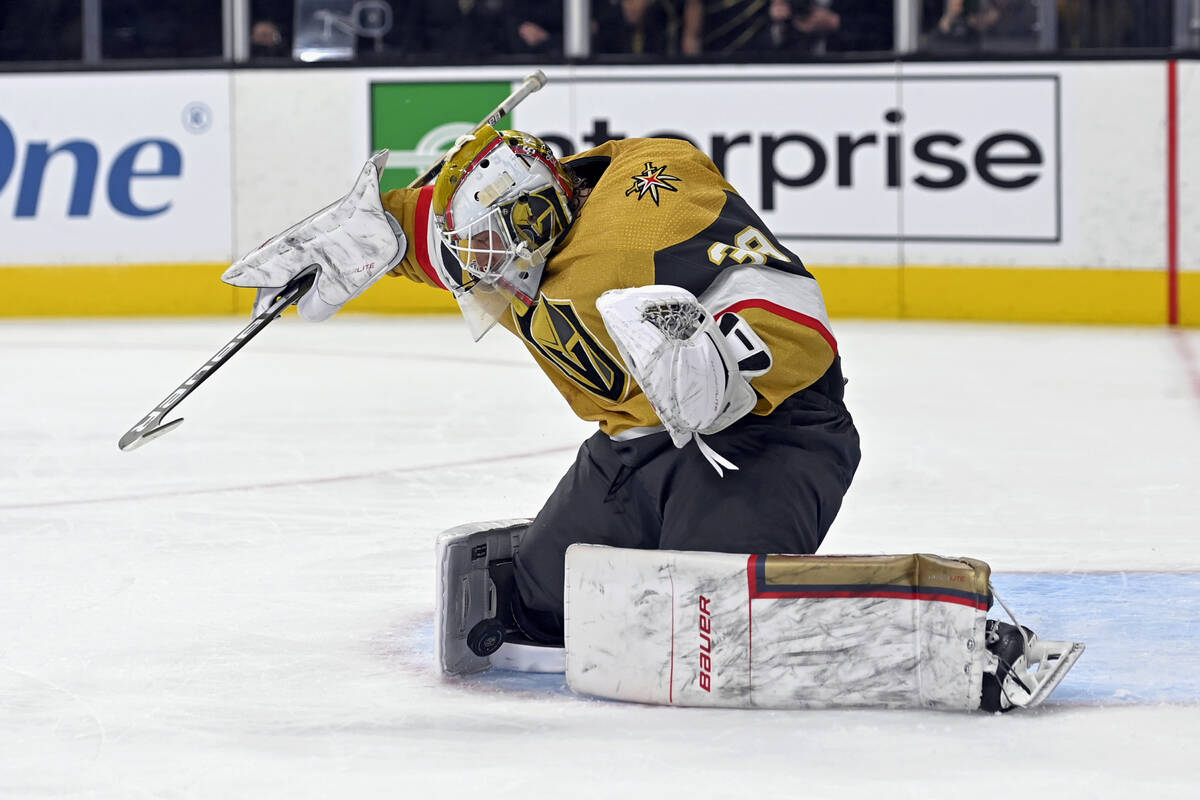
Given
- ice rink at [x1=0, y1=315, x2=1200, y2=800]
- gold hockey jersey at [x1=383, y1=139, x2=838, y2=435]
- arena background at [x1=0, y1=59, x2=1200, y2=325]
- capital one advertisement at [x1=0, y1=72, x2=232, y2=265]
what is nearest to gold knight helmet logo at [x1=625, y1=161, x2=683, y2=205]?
gold hockey jersey at [x1=383, y1=139, x2=838, y2=435]

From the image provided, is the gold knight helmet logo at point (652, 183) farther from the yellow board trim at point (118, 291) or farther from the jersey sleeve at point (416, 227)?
the yellow board trim at point (118, 291)

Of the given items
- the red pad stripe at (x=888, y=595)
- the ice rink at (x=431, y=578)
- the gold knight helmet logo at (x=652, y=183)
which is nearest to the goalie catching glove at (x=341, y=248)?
the gold knight helmet logo at (x=652, y=183)

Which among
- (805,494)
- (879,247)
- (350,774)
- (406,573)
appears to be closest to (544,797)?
(350,774)

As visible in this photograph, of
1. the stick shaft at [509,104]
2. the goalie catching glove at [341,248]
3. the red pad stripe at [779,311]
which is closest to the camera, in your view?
the red pad stripe at [779,311]

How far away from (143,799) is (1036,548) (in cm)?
180

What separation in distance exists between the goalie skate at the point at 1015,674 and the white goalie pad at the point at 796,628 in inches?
1.2

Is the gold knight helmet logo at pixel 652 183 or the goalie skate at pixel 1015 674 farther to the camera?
the gold knight helmet logo at pixel 652 183

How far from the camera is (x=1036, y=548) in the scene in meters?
3.20

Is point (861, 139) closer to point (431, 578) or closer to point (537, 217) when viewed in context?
point (431, 578)

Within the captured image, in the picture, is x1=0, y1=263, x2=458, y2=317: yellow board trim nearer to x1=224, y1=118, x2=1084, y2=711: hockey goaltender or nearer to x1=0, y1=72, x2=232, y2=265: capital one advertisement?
x1=0, y1=72, x2=232, y2=265: capital one advertisement

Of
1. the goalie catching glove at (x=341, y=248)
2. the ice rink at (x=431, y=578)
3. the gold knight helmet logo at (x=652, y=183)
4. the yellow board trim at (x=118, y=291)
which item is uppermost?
the gold knight helmet logo at (x=652, y=183)

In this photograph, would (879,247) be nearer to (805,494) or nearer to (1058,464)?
(1058,464)

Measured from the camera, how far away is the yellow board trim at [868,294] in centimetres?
723

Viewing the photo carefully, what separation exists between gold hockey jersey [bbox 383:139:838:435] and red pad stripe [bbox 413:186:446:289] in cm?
6
